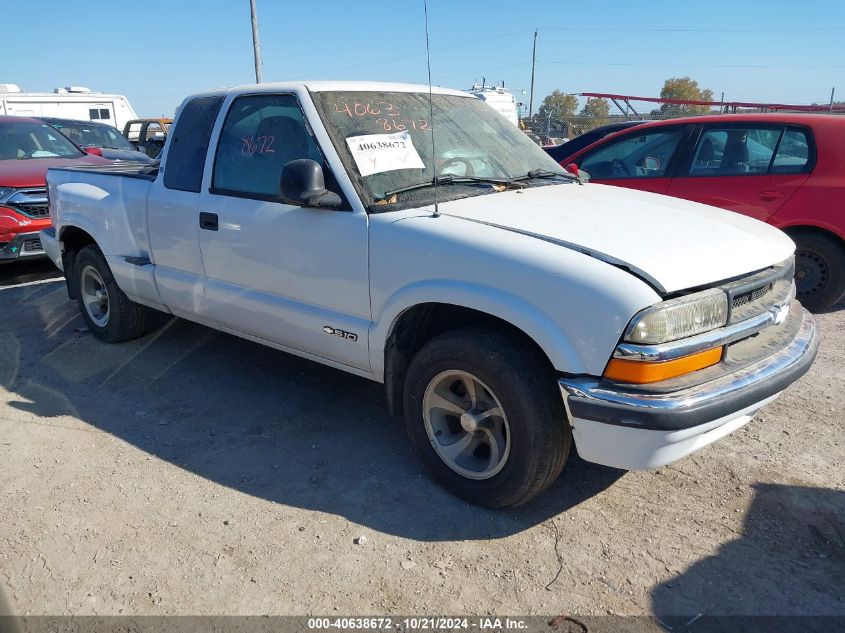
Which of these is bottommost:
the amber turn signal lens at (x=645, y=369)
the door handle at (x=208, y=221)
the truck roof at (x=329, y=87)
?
the amber turn signal lens at (x=645, y=369)

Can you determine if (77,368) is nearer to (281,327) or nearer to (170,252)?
(170,252)

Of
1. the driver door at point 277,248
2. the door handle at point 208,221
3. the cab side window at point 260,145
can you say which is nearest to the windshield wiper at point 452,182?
the driver door at point 277,248

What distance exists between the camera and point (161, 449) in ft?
12.2

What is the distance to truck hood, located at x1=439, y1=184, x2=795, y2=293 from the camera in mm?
2652

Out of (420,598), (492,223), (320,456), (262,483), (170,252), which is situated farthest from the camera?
(170,252)

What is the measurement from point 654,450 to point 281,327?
2.11 meters

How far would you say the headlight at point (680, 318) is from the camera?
249 centimetres

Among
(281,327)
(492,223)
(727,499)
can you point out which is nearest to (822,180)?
(727,499)

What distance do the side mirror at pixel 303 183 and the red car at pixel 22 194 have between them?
16.1 ft

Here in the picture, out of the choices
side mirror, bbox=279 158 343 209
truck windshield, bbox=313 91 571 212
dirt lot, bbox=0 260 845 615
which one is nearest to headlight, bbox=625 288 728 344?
dirt lot, bbox=0 260 845 615

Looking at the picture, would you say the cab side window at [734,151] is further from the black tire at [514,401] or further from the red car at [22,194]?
the red car at [22,194]

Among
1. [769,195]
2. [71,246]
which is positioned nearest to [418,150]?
[71,246]

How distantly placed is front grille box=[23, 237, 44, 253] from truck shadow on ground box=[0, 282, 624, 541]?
1660 mm

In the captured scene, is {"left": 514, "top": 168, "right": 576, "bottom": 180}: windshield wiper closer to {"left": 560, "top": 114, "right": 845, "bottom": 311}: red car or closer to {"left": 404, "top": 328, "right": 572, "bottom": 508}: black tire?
{"left": 404, "top": 328, "right": 572, "bottom": 508}: black tire
